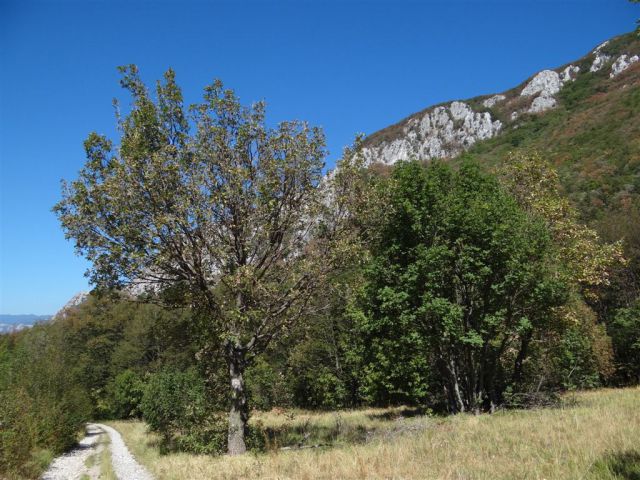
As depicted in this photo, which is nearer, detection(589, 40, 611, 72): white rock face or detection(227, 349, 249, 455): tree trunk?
detection(227, 349, 249, 455): tree trunk

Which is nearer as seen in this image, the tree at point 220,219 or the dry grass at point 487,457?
the dry grass at point 487,457

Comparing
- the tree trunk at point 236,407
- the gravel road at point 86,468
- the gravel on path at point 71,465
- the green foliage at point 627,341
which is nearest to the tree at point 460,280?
the tree trunk at point 236,407

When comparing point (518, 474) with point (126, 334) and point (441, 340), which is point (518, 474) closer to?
point (441, 340)

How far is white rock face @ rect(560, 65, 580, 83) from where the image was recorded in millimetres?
171462

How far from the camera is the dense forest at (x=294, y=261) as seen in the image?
1486cm

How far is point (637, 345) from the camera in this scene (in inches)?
1243

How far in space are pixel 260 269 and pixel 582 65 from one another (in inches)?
8098

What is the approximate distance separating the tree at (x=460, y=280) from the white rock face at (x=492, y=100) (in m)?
187

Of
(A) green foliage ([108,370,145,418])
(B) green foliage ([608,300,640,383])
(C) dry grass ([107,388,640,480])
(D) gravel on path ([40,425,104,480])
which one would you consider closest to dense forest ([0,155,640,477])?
(D) gravel on path ([40,425,104,480])

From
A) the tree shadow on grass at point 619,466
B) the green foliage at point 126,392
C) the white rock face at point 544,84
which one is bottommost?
the green foliage at point 126,392

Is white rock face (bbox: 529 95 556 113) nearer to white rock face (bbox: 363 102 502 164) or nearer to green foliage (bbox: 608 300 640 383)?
white rock face (bbox: 363 102 502 164)

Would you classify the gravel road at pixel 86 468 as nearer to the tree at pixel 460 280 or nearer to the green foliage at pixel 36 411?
the green foliage at pixel 36 411

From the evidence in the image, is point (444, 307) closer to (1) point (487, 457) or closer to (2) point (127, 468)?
(1) point (487, 457)

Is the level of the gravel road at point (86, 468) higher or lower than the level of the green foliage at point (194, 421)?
lower
